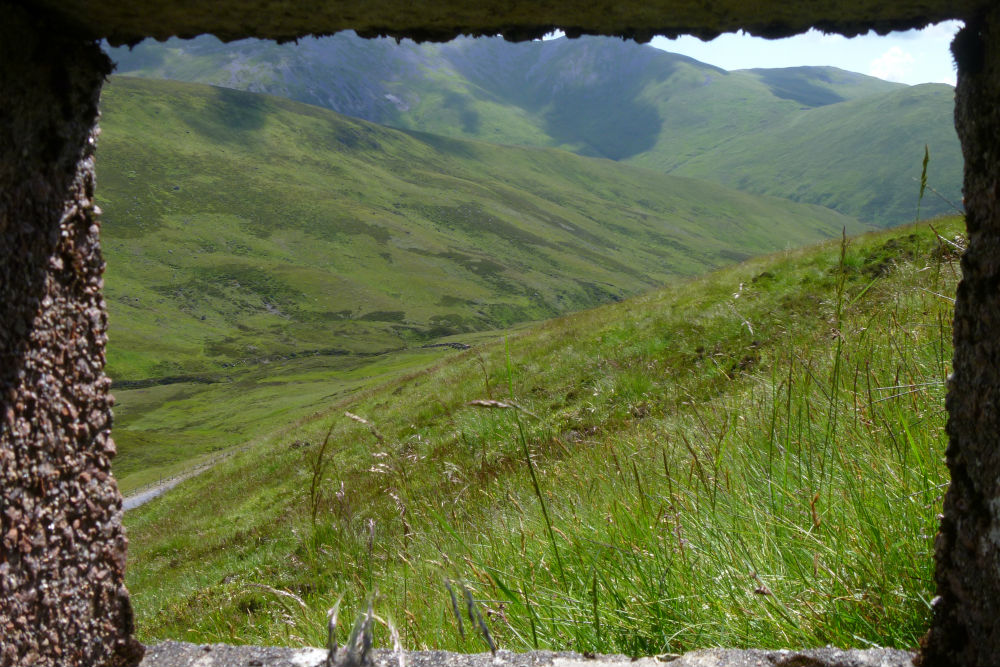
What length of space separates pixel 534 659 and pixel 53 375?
1.56 metres

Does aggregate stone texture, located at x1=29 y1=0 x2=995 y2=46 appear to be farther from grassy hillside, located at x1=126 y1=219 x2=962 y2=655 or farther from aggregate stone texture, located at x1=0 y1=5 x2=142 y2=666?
grassy hillside, located at x1=126 y1=219 x2=962 y2=655

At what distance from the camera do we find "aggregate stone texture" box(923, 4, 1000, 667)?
1.67m

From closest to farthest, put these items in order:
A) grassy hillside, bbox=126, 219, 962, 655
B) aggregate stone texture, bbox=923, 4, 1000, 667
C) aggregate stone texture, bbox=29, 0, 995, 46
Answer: aggregate stone texture, bbox=923, 4, 1000, 667
aggregate stone texture, bbox=29, 0, 995, 46
grassy hillside, bbox=126, 219, 962, 655

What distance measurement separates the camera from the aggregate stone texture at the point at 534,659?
173cm

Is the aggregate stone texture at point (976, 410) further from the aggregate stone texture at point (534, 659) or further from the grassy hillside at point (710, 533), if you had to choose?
the grassy hillside at point (710, 533)

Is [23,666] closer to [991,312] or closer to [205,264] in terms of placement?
[991,312]

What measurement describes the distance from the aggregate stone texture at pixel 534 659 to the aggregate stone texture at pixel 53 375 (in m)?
0.31

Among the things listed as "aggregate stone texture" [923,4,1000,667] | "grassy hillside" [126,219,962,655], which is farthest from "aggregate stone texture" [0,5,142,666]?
"aggregate stone texture" [923,4,1000,667]

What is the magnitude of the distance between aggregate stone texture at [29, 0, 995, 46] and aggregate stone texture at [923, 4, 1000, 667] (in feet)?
0.87

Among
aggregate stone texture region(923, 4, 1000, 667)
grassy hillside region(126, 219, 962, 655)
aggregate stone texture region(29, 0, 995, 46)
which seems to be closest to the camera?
aggregate stone texture region(923, 4, 1000, 667)

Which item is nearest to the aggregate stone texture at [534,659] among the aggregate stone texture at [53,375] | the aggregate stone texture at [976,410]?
the aggregate stone texture at [976,410]

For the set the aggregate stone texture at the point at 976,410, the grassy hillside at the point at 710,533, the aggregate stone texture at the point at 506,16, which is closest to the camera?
the aggregate stone texture at the point at 976,410

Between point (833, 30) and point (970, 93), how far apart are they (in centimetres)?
40

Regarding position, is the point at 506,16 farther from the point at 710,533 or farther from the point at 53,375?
the point at 710,533
